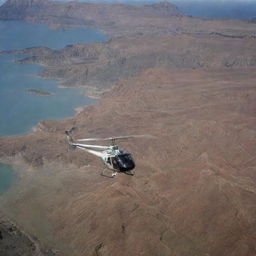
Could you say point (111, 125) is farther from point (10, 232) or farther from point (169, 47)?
point (169, 47)

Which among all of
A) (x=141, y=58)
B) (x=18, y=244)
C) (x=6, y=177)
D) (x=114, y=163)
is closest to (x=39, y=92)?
(x=141, y=58)

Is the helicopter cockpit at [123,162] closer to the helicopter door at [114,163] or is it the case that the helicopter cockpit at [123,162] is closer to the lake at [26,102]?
the helicopter door at [114,163]

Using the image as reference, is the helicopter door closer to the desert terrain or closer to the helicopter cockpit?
the helicopter cockpit

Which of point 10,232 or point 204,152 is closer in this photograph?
point 10,232

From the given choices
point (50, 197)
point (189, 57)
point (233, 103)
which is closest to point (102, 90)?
point (189, 57)

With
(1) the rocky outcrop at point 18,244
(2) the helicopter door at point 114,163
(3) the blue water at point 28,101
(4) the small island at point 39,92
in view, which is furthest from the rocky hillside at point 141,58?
(2) the helicopter door at point 114,163
